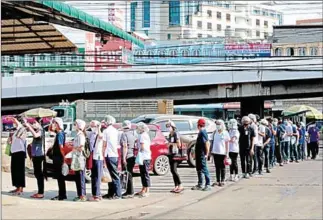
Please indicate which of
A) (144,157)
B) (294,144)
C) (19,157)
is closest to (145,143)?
(144,157)

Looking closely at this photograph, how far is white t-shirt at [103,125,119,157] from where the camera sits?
586 inches

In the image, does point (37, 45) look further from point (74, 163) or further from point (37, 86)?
point (37, 86)

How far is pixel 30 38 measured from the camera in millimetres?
18328

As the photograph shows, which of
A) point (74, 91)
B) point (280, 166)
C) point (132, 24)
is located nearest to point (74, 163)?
point (280, 166)

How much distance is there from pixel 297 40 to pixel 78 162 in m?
63.1

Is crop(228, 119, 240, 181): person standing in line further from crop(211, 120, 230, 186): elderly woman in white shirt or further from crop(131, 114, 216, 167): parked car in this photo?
crop(131, 114, 216, 167): parked car

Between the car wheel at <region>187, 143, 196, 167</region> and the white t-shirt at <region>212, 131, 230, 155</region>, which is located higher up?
the white t-shirt at <region>212, 131, 230, 155</region>

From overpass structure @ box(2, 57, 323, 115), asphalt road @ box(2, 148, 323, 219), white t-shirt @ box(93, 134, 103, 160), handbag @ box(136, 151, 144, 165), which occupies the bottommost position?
asphalt road @ box(2, 148, 323, 219)

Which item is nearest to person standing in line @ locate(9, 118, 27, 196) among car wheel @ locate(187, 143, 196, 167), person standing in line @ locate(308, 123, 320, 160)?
car wheel @ locate(187, 143, 196, 167)

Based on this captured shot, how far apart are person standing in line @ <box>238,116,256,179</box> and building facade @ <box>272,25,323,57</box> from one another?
52488mm

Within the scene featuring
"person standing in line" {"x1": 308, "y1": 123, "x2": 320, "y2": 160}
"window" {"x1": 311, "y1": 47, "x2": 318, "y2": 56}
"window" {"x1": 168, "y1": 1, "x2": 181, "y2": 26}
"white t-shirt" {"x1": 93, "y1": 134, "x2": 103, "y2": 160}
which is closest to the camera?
"white t-shirt" {"x1": 93, "y1": 134, "x2": 103, "y2": 160}

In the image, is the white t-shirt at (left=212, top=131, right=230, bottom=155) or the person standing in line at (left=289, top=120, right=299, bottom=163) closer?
the white t-shirt at (left=212, top=131, right=230, bottom=155)

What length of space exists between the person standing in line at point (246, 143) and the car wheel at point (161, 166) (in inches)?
94.9

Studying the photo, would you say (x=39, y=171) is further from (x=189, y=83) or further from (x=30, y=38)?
(x=189, y=83)
